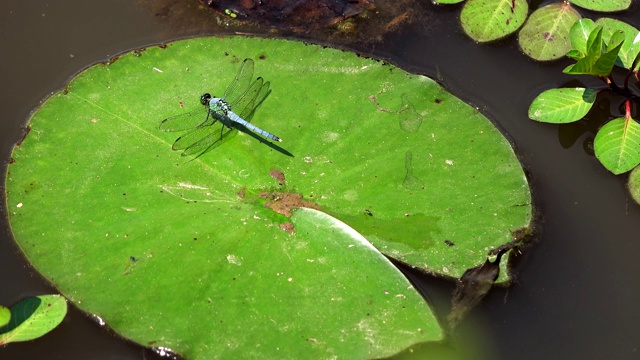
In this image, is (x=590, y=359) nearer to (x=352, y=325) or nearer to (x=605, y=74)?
(x=352, y=325)

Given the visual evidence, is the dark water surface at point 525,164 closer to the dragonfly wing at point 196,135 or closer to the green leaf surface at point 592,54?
the green leaf surface at point 592,54

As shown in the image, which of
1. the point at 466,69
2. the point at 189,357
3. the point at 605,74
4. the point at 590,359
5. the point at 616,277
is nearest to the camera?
the point at 189,357

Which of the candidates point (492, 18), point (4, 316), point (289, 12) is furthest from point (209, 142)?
point (492, 18)

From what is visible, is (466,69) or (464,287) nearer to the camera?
(464,287)

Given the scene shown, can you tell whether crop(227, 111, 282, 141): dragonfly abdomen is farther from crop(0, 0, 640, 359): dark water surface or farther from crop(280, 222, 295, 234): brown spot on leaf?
crop(0, 0, 640, 359): dark water surface

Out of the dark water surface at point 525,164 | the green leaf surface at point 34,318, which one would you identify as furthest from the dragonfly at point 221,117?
the green leaf surface at point 34,318

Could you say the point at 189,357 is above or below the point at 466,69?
below

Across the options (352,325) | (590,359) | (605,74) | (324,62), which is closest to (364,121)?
(324,62)
